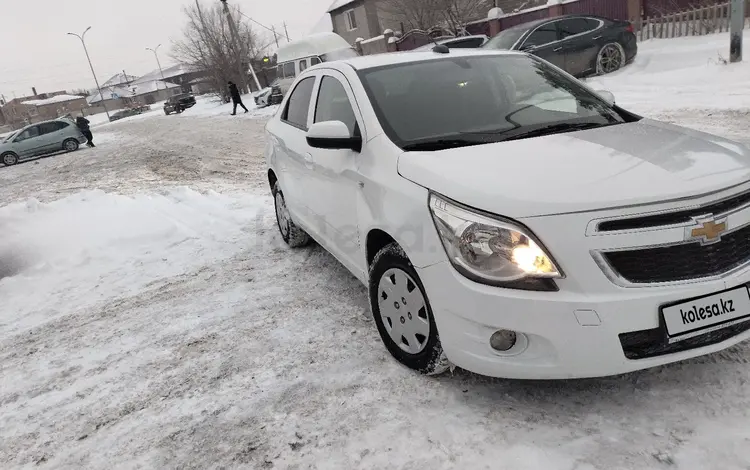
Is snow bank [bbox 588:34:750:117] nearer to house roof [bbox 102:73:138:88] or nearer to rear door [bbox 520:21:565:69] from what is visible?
rear door [bbox 520:21:565:69]

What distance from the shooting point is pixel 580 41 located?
528 inches

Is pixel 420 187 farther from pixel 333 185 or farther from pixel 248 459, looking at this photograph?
pixel 248 459

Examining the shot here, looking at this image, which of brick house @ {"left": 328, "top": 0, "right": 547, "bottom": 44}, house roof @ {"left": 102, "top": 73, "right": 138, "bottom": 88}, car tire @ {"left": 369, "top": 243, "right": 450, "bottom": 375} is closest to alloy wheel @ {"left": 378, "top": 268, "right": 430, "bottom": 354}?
car tire @ {"left": 369, "top": 243, "right": 450, "bottom": 375}

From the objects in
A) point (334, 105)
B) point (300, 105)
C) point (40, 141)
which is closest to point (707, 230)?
point (334, 105)

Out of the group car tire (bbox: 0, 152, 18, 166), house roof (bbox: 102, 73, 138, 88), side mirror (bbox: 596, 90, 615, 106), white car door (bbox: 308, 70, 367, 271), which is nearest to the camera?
white car door (bbox: 308, 70, 367, 271)

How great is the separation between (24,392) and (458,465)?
275 centimetres

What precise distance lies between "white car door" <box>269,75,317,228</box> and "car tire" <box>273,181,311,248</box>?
230 millimetres

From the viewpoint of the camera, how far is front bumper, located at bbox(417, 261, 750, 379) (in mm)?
2172

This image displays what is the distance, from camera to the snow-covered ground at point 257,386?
7.75 ft

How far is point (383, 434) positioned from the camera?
2525 millimetres

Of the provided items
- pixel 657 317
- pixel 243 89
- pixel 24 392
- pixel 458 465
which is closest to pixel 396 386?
pixel 458 465

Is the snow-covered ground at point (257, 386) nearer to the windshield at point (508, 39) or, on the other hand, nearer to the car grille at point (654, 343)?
the car grille at point (654, 343)

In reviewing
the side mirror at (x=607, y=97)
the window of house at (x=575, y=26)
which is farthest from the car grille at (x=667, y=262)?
the window of house at (x=575, y=26)

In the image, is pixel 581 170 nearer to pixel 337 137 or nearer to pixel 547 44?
pixel 337 137
